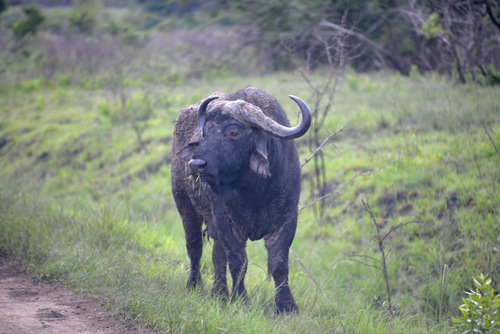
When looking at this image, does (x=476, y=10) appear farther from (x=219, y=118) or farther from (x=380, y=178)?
(x=219, y=118)

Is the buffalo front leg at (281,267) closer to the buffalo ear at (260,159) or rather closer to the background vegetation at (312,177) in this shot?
the background vegetation at (312,177)

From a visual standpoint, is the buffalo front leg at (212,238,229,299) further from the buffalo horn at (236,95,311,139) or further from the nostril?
the buffalo horn at (236,95,311,139)

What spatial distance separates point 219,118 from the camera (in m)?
4.50

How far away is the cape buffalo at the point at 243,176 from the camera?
4352 millimetres

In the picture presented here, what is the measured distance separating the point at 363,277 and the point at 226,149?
3226mm

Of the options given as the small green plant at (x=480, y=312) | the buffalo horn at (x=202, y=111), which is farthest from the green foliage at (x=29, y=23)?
the small green plant at (x=480, y=312)

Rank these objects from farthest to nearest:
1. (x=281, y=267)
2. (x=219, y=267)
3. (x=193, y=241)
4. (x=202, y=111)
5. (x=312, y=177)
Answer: (x=312, y=177), (x=193, y=241), (x=219, y=267), (x=281, y=267), (x=202, y=111)

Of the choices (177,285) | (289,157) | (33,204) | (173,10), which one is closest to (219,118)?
(289,157)

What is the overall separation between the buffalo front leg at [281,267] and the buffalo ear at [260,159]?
0.67 m

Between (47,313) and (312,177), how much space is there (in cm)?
522

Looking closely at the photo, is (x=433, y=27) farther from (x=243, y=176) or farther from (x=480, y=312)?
(x=480, y=312)

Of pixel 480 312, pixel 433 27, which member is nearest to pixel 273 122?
pixel 480 312

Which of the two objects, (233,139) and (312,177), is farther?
(312,177)

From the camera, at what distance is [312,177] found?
8883 mm
